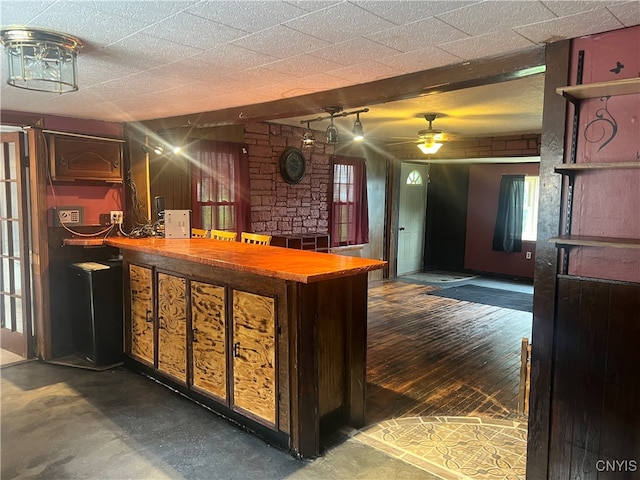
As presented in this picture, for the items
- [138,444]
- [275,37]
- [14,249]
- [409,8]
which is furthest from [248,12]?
[14,249]

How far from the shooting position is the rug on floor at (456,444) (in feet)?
8.16

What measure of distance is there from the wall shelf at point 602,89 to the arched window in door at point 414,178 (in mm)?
6674

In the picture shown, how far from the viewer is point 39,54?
1.90m

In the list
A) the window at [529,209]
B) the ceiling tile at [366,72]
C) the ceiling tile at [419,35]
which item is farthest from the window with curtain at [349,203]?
the ceiling tile at [419,35]

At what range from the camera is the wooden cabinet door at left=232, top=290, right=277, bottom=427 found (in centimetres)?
265

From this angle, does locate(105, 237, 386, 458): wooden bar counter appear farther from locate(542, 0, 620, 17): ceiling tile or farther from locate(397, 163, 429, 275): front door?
locate(397, 163, 429, 275): front door

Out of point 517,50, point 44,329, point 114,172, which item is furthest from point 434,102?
point 44,329

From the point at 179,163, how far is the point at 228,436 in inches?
121

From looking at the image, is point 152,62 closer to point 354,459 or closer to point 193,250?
point 193,250

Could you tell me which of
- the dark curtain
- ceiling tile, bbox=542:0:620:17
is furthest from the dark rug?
ceiling tile, bbox=542:0:620:17

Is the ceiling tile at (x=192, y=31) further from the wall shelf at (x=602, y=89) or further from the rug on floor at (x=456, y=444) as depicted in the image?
the rug on floor at (x=456, y=444)

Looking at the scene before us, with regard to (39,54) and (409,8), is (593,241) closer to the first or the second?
(409,8)

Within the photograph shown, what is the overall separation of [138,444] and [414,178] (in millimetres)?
6972

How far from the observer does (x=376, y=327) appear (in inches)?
203
